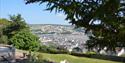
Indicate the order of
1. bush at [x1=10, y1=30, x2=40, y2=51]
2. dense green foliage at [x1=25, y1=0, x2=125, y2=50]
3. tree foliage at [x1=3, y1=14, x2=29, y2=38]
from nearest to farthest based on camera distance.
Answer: dense green foliage at [x1=25, y1=0, x2=125, y2=50], bush at [x1=10, y1=30, x2=40, y2=51], tree foliage at [x1=3, y1=14, x2=29, y2=38]

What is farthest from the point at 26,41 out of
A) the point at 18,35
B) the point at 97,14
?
the point at 97,14

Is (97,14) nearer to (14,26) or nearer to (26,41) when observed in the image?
(26,41)

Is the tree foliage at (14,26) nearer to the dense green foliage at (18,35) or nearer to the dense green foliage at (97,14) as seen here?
the dense green foliage at (18,35)

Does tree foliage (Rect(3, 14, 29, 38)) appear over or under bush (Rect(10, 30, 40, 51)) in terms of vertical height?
over

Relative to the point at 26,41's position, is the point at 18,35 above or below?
above

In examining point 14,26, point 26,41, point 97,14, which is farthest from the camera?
point 14,26

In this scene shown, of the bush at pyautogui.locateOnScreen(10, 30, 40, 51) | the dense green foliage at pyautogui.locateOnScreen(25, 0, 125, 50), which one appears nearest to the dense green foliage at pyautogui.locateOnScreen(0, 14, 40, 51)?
the bush at pyautogui.locateOnScreen(10, 30, 40, 51)

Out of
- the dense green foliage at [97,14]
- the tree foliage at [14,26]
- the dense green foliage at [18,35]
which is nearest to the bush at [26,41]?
the dense green foliage at [18,35]

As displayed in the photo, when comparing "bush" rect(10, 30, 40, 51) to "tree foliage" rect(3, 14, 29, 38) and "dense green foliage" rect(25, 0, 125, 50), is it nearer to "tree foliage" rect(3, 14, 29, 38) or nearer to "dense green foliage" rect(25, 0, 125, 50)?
"tree foliage" rect(3, 14, 29, 38)

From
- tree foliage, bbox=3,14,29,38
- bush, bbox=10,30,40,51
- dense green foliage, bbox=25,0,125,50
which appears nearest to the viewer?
dense green foliage, bbox=25,0,125,50
